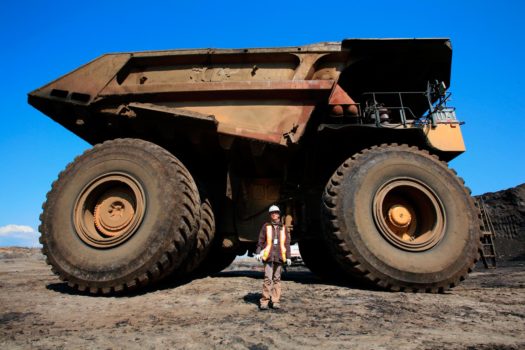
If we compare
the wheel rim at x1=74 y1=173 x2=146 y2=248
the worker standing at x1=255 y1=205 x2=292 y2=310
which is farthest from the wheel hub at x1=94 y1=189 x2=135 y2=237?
the worker standing at x1=255 y1=205 x2=292 y2=310

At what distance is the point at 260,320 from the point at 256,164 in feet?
9.28

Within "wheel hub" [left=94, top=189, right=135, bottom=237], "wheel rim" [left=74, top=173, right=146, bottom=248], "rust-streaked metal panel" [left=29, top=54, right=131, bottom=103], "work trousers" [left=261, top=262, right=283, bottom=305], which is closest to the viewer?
"work trousers" [left=261, top=262, right=283, bottom=305]

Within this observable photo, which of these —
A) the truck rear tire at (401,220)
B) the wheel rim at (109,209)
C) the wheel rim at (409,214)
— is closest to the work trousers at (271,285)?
the truck rear tire at (401,220)

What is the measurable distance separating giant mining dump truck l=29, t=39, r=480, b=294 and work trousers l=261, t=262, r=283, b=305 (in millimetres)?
943

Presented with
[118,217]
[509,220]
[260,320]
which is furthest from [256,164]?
[509,220]

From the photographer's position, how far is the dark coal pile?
42.6ft

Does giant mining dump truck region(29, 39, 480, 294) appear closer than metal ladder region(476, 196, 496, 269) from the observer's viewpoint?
Yes

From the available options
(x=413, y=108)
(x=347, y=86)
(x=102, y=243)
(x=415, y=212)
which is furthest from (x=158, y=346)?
(x=413, y=108)

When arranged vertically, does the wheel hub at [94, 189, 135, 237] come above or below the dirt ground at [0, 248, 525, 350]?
above

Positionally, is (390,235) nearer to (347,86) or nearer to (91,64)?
Answer: (347,86)

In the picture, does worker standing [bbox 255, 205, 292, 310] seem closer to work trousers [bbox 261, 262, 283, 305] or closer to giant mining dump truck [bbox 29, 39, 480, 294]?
work trousers [bbox 261, 262, 283, 305]

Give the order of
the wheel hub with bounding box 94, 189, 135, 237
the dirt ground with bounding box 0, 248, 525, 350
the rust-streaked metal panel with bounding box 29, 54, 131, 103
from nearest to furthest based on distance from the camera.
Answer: the dirt ground with bounding box 0, 248, 525, 350, the wheel hub with bounding box 94, 189, 135, 237, the rust-streaked metal panel with bounding box 29, 54, 131, 103

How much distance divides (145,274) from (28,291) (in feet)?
5.49

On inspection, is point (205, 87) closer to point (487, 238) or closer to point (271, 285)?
point (271, 285)
